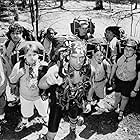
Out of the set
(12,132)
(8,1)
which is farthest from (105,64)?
(8,1)

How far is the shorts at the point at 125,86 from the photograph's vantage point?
3.72 meters

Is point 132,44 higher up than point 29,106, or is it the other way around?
point 132,44

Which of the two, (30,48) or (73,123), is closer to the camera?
(30,48)

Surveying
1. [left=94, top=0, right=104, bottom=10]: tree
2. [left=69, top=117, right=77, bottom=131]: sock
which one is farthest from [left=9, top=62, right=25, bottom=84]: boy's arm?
[left=94, top=0, right=104, bottom=10]: tree

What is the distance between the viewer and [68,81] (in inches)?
118

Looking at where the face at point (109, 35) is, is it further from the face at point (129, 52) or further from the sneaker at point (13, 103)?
the sneaker at point (13, 103)

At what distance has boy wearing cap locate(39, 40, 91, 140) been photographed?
9.57 ft

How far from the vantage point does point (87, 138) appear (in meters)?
3.71

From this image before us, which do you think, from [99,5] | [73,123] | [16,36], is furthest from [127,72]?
[99,5]

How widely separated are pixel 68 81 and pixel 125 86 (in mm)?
1114

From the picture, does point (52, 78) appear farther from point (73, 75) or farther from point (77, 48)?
point (77, 48)

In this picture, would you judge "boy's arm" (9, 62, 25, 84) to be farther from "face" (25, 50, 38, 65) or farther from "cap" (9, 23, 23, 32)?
"cap" (9, 23, 23, 32)

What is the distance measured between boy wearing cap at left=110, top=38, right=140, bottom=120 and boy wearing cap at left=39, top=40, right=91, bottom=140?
0.75 metres

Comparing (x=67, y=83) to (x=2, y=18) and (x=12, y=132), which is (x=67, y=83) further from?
(x=2, y=18)
